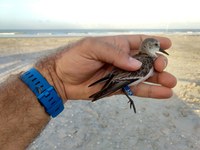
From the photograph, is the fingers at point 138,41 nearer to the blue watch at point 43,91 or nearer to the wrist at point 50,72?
the wrist at point 50,72

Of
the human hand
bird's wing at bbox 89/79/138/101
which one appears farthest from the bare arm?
bird's wing at bbox 89/79/138/101

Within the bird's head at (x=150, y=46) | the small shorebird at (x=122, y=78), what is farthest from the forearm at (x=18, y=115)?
the bird's head at (x=150, y=46)

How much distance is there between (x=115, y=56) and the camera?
3.41 metres

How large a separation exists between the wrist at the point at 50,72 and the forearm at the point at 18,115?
13.0 inches

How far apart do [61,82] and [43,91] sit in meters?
0.56

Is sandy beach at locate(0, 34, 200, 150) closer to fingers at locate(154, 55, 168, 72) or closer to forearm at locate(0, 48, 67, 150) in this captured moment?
forearm at locate(0, 48, 67, 150)

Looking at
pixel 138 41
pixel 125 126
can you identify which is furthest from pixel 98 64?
pixel 125 126

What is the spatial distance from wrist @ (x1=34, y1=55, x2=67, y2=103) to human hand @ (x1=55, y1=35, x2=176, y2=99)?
5 cm

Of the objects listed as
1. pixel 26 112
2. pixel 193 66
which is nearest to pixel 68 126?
pixel 26 112

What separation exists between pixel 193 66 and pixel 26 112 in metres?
13.1

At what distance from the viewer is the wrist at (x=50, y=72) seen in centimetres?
382

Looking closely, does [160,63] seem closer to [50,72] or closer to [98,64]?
[98,64]

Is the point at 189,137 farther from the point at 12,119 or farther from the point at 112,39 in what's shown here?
the point at 12,119

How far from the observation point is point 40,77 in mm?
3492
